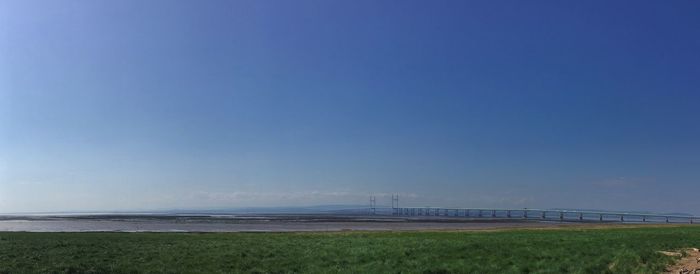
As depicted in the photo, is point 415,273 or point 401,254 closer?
point 415,273

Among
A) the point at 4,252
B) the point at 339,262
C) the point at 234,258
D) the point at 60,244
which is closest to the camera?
the point at 339,262

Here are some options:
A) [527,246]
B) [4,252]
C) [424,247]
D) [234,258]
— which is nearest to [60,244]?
[4,252]

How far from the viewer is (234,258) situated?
24.6 m

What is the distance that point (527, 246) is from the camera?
29109 millimetres

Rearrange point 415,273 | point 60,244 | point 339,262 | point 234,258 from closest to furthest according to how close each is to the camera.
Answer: point 415,273 → point 339,262 → point 234,258 → point 60,244

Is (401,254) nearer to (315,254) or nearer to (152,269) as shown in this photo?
(315,254)

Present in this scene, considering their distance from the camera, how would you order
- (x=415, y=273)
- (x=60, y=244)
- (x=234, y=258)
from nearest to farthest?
(x=415, y=273) < (x=234, y=258) < (x=60, y=244)

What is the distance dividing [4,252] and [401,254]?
18.8 m

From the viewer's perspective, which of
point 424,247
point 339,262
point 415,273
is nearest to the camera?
point 415,273

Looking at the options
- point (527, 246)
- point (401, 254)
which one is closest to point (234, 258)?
point (401, 254)

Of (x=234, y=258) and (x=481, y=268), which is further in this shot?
(x=234, y=258)

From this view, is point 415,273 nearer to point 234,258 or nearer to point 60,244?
point 234,258

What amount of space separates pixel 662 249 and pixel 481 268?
1081cm

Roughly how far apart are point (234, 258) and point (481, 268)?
1069cm
